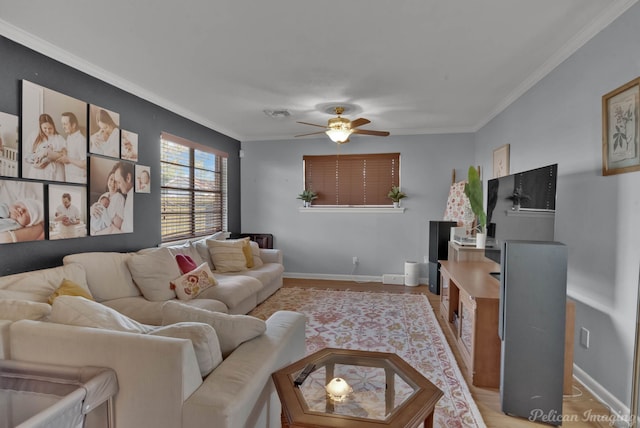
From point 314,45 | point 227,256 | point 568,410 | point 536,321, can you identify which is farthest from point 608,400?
point 227,256

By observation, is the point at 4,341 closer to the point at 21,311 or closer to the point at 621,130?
the point at 21,311

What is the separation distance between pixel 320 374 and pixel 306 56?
242 cm

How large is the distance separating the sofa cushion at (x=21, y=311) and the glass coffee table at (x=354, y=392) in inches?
51.5

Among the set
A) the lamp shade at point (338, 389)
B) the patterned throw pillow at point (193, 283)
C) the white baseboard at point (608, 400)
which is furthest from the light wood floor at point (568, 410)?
the patterned throw pillow at point (193, 283)

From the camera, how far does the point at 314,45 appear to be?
2564 mm

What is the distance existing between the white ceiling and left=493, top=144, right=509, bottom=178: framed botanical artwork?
0.56 metres

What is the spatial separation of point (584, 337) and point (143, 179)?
4358mm

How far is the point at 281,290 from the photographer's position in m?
4.96

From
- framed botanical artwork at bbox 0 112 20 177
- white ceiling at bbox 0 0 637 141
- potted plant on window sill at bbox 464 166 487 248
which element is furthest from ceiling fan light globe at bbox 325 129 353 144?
framed botanical artwork at bbox 0 112 20 177

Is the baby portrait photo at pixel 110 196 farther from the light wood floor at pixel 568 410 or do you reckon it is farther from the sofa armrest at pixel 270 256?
the light wood floor at pixel 568 410

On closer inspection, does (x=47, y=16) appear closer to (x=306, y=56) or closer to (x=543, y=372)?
(x=306, y=56)

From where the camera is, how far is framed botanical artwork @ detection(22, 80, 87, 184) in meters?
2.50

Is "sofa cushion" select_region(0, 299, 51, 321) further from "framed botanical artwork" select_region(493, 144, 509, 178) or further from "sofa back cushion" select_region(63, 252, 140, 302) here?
"framed botanical artwork" select_region(493, 144, 509, 178)

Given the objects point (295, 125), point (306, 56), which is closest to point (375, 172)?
point (295, 125)
